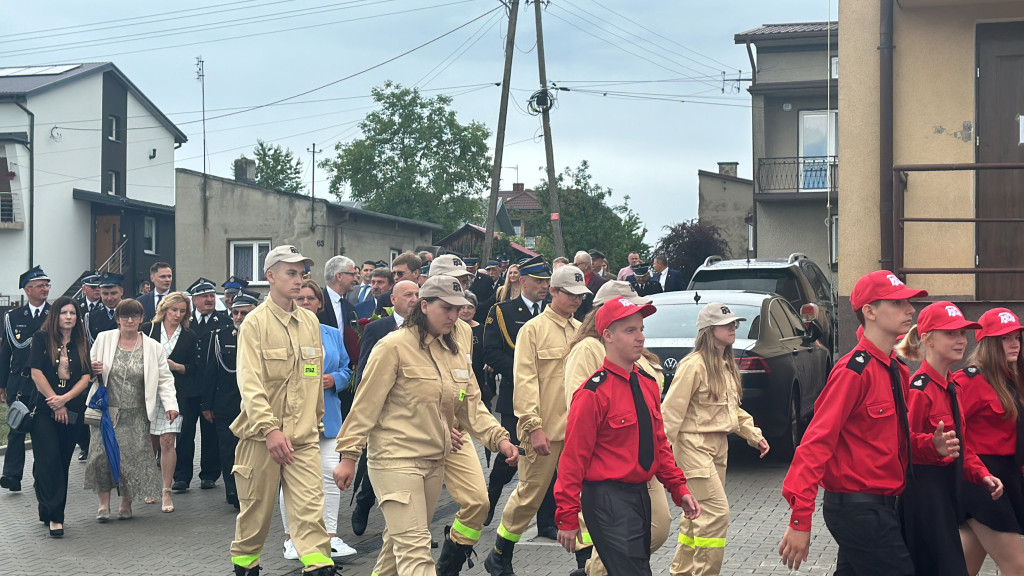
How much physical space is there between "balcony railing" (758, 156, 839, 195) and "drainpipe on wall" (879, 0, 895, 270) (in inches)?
959

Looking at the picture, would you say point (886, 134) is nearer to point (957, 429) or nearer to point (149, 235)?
point (957, 429)

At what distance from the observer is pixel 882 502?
189 inches

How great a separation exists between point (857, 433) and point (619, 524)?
1135 millimetres

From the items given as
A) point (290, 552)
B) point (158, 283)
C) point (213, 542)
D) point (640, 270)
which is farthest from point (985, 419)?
point (640, 270)

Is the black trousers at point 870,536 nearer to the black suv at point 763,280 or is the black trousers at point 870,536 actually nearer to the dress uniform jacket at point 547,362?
the dress uniform jacket at point 547,362

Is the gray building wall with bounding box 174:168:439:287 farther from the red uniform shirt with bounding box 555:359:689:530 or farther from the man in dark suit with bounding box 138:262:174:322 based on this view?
the red uniform shirt with bounding box 555:359:689:530

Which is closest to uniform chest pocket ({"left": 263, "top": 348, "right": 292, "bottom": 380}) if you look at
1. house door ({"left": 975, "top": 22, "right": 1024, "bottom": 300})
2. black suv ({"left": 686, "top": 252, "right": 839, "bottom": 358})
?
house door ({"left": 975, "top": 22, "right": 1024, "bottom": 300})

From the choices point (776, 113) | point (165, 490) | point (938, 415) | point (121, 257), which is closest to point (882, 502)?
point (938, 415)

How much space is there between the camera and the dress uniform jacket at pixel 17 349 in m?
10.5

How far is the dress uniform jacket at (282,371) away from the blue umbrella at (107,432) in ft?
11.8

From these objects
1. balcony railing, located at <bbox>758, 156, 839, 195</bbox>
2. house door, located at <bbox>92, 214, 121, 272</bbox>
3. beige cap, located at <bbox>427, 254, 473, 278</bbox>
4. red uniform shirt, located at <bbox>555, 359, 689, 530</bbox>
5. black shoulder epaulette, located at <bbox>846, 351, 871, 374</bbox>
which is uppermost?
balcony railing, located at <bbox>758, 156, 839, 195</bbox>

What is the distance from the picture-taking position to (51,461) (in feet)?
31.7

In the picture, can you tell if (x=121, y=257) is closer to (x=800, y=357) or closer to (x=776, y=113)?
(x=776, y=113)

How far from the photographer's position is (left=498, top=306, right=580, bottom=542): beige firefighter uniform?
23.7 feet
